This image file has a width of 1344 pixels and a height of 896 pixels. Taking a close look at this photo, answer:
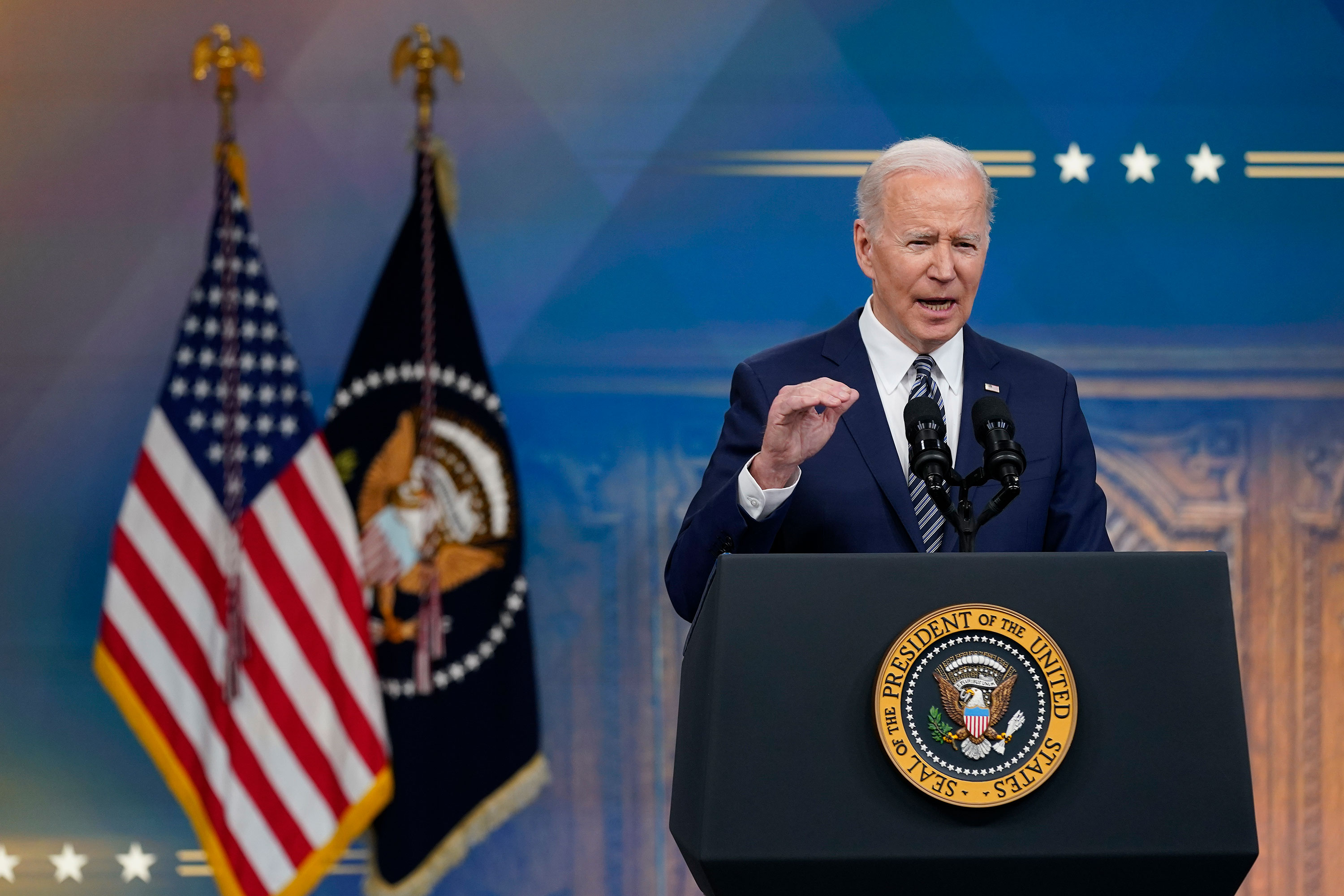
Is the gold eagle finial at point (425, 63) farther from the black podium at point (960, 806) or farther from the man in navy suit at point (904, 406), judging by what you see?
the black podium at point (960, 806)

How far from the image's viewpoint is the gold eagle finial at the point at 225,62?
10.9 feet

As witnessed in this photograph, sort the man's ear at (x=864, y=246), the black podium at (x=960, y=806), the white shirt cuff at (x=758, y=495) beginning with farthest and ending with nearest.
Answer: the man's ear at (x=864, y=246) < the white shirt cuff at (x=758, y=495) < the black podium at (x=960, y=806)

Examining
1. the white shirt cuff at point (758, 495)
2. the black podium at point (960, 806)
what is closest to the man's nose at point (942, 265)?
the white shirt cuff at point (758, 495)

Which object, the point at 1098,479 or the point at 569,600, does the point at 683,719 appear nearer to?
the point at 569,600

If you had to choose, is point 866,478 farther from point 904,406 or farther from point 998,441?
point 998,441

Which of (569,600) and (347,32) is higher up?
(347,32)

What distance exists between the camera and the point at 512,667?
3361 millimetres

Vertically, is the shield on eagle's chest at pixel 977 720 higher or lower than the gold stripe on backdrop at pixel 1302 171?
lower

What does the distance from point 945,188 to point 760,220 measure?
70.0 inches

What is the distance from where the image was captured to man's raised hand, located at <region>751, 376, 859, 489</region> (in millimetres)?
1354

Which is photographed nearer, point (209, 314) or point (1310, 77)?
point (209, 314)

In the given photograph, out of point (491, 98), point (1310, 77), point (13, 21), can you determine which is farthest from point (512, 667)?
point (1310, 77)

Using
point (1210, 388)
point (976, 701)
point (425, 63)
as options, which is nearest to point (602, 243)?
point (425, 63)

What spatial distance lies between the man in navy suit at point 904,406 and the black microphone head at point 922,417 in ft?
0.69
